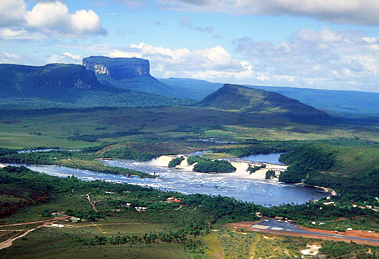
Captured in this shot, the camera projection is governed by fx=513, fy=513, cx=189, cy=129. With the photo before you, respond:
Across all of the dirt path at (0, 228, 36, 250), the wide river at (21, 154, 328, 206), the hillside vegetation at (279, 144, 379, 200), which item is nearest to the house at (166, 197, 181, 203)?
the wide river at (21, 154, 328, 206)

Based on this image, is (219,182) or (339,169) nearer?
(219,182)

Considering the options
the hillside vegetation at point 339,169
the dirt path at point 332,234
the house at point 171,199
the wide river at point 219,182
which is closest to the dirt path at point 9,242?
the dirt path at point 332,234

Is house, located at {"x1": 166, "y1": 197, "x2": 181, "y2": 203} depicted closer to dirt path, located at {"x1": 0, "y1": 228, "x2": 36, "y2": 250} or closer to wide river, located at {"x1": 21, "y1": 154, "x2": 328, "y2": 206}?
wide river, located at {"x1": 21, "y1": 154, "x2": 328, "y2": 206}

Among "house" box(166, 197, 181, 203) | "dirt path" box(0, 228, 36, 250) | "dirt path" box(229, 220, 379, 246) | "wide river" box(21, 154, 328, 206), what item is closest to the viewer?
"dirt path" box(0, 228, 36, 250)

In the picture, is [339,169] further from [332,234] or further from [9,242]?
[9,242]

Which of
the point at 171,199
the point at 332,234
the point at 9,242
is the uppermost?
the point at 332,234

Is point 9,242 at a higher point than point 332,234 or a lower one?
lower

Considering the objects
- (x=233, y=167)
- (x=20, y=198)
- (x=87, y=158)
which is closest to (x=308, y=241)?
(x=20, y=198)

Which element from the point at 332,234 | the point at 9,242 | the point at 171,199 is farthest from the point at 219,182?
the point at 9,242

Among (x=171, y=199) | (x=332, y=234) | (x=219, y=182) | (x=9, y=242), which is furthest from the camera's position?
(x=219, y=182)

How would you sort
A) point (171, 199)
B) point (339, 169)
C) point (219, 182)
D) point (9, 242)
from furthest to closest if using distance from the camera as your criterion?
point (339, 169)
point (219, 182)
point (171, 199)
point (9, 242)
